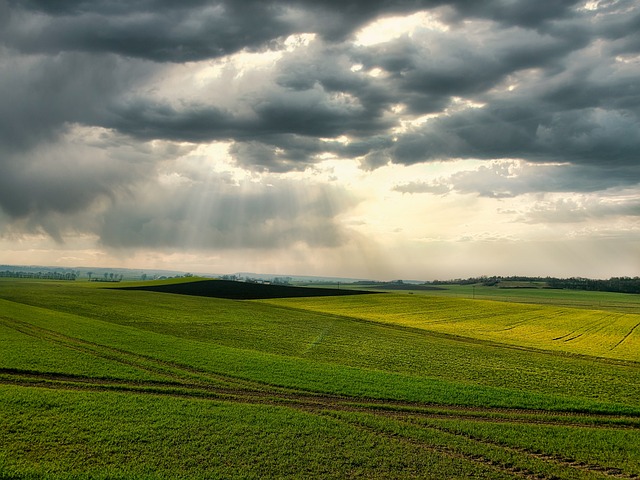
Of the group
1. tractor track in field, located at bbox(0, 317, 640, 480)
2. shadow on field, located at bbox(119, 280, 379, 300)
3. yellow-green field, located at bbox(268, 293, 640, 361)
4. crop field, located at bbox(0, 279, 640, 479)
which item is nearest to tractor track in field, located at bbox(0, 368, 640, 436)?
tractor track in field, located at bbox(0, 317, 640, 480)

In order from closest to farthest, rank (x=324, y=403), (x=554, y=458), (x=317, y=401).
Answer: (x=554, y=458) < (x=324, y=403) < (x=317, y=401)

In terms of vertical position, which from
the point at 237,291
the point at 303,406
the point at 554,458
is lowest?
the point at 237,291

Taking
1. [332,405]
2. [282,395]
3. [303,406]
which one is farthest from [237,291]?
[332,405]

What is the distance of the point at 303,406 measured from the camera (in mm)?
21875

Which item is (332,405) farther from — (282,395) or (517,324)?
(517,324)

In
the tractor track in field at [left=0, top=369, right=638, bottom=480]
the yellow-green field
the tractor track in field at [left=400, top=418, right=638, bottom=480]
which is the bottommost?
the yellow-green field

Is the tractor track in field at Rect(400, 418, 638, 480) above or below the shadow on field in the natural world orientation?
above

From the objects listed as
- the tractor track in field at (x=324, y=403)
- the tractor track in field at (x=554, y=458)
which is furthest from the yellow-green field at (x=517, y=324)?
the tractor track in field at (x=554, y=458)

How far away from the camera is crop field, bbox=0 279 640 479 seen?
15.6 metres

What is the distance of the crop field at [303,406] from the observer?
15.6 metres

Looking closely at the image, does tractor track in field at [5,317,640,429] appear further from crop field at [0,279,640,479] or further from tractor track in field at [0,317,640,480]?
crop field at [0,279,640,479]

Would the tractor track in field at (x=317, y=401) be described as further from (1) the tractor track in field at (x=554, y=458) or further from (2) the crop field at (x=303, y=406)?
(1) the tractor track in field at (x=554, y=458)

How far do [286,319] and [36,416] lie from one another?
4001 cm

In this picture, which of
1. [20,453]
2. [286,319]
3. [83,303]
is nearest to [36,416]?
[20,453]
